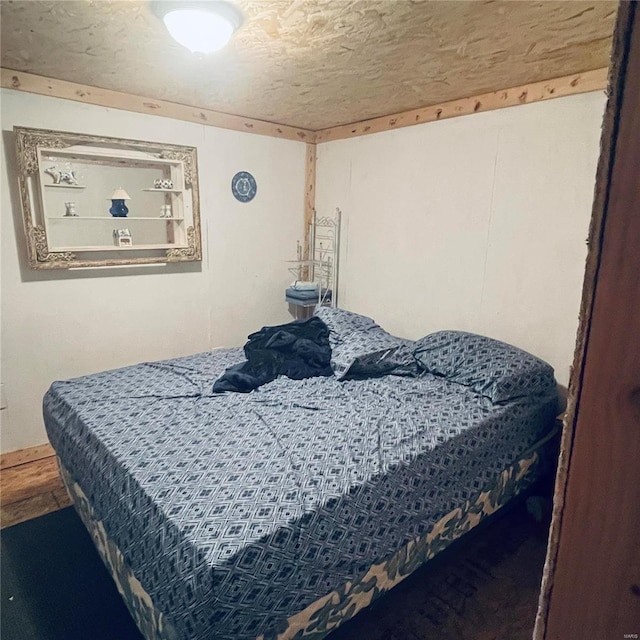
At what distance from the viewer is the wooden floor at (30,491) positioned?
232 centimetres

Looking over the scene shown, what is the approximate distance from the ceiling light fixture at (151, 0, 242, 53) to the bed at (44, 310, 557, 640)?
162 centimetres

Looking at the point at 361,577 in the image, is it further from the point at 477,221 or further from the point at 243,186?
Answer: the point at 243,186

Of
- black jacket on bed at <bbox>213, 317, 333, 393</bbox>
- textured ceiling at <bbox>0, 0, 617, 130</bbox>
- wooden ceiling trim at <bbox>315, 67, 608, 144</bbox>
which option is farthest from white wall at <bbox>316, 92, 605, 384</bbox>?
black jacket on bed at <bbox>213, 317, 333, 393</bbox>

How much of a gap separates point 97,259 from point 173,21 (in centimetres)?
171

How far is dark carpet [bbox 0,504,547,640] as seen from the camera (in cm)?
166

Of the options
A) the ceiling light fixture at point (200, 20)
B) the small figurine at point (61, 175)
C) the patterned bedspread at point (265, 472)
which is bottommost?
the patterned bedspread at point (265, 472)

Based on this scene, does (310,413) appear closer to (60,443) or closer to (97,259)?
(60,443)

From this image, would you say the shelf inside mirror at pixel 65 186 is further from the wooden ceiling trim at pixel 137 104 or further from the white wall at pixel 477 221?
the white wall at pixel 477 221

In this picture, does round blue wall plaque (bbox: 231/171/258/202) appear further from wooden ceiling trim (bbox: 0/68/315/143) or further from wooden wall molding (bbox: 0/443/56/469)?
wooden wall molding (bbox: 0/443/56/469)

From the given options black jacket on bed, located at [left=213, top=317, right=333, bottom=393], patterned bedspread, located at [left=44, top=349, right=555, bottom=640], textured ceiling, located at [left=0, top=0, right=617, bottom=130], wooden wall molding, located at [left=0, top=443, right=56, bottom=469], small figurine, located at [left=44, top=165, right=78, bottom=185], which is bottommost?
wooden wall molding, located at [left=0, top=443, right=56, bottom=469]

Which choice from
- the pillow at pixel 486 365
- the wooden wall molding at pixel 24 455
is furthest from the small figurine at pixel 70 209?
the pillow at pixel 486 365

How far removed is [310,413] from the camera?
2.09 metres

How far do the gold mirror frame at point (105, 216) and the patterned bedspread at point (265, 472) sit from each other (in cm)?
84

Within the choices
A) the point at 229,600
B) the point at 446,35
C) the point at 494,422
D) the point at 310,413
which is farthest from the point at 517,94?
the point at 229,600
